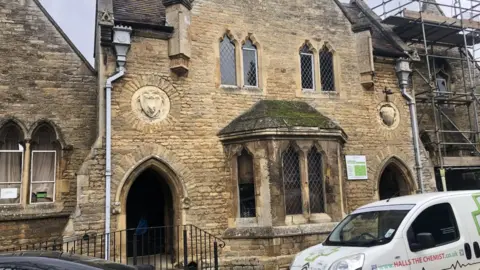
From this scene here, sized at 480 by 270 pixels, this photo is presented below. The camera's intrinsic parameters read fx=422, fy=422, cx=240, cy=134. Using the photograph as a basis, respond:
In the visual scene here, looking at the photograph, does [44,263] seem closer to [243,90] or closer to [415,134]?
[243,90]

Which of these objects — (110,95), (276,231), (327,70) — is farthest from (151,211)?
(327,70)

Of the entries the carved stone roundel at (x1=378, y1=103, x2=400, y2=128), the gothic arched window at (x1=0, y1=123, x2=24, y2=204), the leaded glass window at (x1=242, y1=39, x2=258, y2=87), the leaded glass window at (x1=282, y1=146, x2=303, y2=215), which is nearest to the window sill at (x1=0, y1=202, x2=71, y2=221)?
the gothic arched window at (x1=0, y1=123, x2=24, y2=204)

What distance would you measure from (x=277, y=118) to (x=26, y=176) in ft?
22.7

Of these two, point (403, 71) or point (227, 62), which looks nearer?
point (227, 62)

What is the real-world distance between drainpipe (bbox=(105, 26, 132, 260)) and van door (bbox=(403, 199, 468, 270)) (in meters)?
6.83

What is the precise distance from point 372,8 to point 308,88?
8012 millimetres

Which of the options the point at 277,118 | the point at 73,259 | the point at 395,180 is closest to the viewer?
the point at 73,259

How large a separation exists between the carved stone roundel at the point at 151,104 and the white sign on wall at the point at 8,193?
13.4 ft

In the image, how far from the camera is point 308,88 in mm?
13219

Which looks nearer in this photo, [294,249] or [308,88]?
[294,249]

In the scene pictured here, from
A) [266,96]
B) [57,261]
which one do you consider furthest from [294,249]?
[57,261]

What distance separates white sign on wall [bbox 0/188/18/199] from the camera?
11.3 metres

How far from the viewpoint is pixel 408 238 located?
18.6 ft

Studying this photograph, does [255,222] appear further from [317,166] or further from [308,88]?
[308,88]
